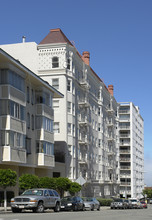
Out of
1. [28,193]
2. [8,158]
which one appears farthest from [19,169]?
[28,193]

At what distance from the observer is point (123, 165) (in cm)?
12169

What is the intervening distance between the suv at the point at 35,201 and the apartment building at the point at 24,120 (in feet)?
25.1

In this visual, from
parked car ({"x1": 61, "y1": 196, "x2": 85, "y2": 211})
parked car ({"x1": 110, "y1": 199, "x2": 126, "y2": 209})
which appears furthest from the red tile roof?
parked car ({"x1": 61, "y1": 196, "x2": 85, "y2": 211})

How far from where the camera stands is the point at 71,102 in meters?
57.2

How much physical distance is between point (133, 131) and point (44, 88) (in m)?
82.0

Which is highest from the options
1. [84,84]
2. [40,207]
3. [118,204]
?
[84,84]

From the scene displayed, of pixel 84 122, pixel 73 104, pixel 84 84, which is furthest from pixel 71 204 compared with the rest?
pixel 84 84

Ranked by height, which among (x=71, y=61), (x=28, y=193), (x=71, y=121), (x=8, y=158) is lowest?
(x=28, y=193)

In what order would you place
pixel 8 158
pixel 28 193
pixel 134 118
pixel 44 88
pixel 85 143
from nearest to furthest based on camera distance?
pixel 28 193, pixel 8 158, pixel 44 88, pixel 85 143, pixel 134 118

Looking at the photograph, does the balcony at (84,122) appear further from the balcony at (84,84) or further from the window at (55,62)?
the window at (55,62)

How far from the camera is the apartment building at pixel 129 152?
120 m

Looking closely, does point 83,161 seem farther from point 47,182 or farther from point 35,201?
point 35,201

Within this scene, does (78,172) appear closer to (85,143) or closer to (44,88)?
(85,143)

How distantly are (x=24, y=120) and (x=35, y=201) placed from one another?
1380cm
